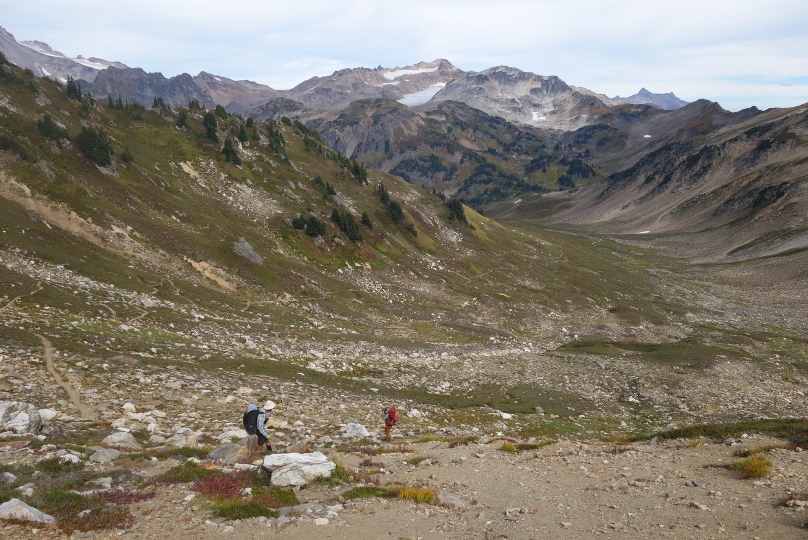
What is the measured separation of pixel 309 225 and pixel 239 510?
206ft

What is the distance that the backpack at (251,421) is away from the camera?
17000mm

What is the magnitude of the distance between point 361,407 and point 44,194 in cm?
4144

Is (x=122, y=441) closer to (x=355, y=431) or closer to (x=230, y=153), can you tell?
(x=355, y=431)

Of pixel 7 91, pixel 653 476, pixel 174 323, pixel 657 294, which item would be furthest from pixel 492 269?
pixel 7 91

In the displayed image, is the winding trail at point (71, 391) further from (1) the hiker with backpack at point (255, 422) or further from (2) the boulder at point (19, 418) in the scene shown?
(1) the hiker with backpack at point (255, 422)

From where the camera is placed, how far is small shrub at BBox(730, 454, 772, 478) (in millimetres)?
14984

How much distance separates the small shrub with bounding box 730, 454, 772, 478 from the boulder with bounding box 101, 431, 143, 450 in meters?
21.1

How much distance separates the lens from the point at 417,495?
13.7m

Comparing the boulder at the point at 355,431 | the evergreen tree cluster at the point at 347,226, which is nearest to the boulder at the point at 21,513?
the boulder at the point at 355,431

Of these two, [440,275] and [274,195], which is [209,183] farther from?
[440,275]

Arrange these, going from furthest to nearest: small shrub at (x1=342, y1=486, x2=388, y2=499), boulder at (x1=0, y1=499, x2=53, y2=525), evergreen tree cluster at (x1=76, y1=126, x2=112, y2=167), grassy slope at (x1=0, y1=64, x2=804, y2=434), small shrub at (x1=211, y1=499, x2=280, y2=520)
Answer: evergreen tree cluster at (x1=76, y1=126, x2=112, y2=167), grassy slope at (x1=0, y1=64, x2=804, y2=434), small shrub at (x1=342, y1=486, x2=388, y2=499), small shrub at (x1=211, y1=499, x2=280, y2=520), boulder at (x1=0, y1=499, x2=53, y2=525)

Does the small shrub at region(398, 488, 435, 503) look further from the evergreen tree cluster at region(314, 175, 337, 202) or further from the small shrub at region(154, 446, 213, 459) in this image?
the evergreen tree cluster at region(314, 175, 337, 202)

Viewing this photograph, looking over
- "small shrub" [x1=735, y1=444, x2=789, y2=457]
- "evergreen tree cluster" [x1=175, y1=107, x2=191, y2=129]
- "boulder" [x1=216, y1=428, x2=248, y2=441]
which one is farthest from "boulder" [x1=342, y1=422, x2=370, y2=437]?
"evergreen tree cluster" [x1=175, y1=107, x2=191, y2=129]

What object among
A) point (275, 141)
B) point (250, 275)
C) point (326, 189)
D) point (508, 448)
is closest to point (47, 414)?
point (508, 448)
